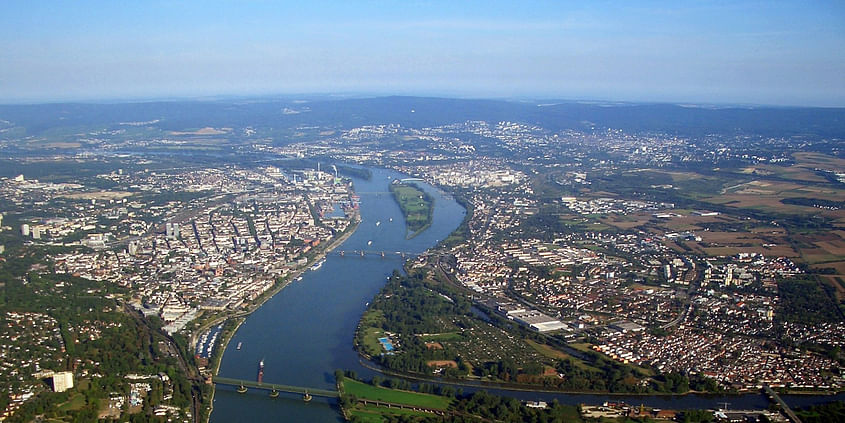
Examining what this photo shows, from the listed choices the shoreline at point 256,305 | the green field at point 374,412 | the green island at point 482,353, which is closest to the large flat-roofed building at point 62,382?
the shoreline at point 256,305

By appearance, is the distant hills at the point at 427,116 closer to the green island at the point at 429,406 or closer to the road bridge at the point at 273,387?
the green island at the point at 429,406

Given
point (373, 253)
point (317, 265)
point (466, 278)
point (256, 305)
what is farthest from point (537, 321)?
point (373, 253)

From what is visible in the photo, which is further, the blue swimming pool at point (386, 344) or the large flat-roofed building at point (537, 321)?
the large flat-roofed building at point (537, 321)

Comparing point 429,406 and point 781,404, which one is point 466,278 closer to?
point 429,406

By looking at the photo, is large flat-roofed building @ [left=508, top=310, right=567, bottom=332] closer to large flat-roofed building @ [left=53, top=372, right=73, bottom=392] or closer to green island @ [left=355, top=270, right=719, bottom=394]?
green island @ [left=355, top=270, right=719, bottom=394]

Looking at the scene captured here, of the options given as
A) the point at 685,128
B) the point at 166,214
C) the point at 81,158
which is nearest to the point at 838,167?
the point at 685,128

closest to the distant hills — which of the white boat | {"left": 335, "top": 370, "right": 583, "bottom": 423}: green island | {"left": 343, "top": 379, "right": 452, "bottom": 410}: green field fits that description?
the white boat
